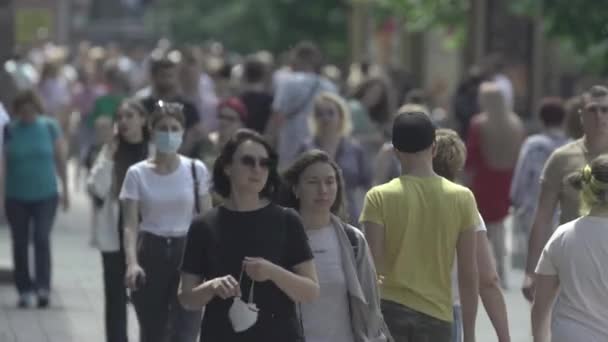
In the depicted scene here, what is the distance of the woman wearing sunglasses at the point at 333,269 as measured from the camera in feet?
26.1

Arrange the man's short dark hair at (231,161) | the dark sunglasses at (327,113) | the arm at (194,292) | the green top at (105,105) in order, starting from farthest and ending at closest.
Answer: the green top at (105,105)
the dark sunglasses at (327,113)
the man's short dark hair at (231,161)
the arm at (194,292)

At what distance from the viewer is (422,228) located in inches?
331

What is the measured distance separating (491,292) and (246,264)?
1756mm

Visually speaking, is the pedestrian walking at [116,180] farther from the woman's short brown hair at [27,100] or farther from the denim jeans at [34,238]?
the woman's short brown hair at [27,100]

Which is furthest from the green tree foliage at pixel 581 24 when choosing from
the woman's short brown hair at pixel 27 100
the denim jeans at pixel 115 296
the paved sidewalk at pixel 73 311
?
the denim jeans at pixel 115 296

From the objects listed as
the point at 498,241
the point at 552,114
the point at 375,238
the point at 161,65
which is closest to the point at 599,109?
the point at 375,238

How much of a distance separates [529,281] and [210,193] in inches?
68.2

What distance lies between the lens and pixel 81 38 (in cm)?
7256

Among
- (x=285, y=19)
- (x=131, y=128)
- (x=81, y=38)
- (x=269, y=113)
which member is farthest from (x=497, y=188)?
(x=81, y=38)

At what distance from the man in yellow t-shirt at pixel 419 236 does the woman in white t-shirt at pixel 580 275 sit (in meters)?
0.33

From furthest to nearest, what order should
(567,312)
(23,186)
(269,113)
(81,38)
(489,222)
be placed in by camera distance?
(81,38)
(269,113)
(489,222)
(23,186)
(567,312)

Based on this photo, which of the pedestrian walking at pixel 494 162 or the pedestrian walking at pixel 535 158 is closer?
the pedestrian walking at pixel 535 158

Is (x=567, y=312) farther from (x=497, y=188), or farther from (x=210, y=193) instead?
(x=497, y=188)

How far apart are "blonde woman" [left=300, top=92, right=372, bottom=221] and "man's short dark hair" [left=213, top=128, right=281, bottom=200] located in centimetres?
596
